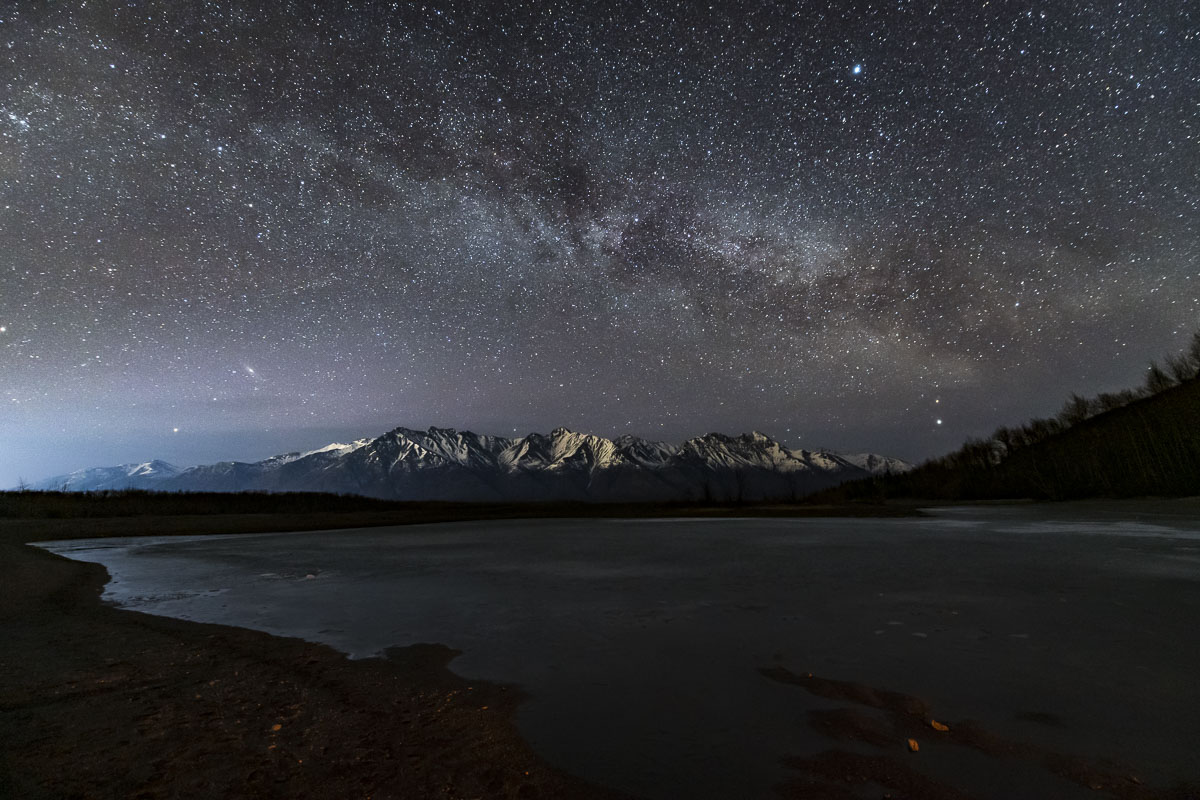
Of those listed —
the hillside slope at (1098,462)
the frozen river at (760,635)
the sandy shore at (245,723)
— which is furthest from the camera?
the hillside slope at (1098,462)

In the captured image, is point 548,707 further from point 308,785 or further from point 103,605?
point 103,605

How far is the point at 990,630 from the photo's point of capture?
725cm

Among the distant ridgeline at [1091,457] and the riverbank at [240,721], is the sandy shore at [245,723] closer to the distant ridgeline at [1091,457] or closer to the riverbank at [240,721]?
the riverbank at [240,721]

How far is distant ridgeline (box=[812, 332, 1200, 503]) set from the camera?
4181 centimetres

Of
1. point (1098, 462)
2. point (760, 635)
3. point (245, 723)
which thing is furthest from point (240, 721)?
point (1098, 462)

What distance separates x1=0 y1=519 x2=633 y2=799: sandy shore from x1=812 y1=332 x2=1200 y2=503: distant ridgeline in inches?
2079

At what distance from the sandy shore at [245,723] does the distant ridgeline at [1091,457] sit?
52.8 m

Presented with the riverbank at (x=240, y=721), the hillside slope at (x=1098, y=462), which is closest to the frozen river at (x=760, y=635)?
the riverbank at (x=240, y=721)

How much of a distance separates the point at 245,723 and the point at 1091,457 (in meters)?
65.3

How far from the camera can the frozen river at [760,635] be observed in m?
4.15

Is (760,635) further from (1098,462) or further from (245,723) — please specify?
(1098,462)

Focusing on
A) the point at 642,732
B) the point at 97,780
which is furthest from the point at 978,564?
the point at 97,780

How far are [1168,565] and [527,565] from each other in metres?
14.2

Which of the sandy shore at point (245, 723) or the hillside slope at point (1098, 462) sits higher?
the hillside slope at point (1098, 462)
